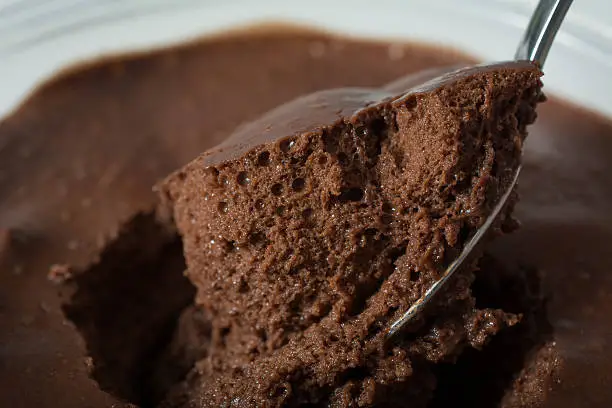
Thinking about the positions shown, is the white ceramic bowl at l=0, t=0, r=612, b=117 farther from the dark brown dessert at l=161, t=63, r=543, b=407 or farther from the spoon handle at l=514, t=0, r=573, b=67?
the dark brown dessert at l=161, t=63, r=543, b=407

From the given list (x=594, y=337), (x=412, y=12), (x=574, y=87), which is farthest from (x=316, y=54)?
(x=594, y=337)

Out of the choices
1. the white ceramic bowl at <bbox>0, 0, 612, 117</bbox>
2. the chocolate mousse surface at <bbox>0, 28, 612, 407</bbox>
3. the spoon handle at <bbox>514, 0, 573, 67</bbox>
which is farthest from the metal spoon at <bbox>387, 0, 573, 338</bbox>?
the white ceramic bowl at <bbox>0, 0, 612, 117</bbox>

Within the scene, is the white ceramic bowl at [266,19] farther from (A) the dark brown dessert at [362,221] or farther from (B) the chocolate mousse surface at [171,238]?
(A) the dark brown dessert at [362,221]

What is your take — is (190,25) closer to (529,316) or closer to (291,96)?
(291,96)

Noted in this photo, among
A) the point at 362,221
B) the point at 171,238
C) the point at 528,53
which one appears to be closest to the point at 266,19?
the point at 171,238

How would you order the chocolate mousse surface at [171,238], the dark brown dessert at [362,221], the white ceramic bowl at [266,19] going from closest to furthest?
the dark brown dessert at [362,221]
the chocolate mousse surface at [171,238]
the white ceramic bowl at [266,19]

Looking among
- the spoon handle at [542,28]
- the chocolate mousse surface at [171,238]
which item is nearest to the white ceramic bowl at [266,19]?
the chocolate mousse surface at [171,238]

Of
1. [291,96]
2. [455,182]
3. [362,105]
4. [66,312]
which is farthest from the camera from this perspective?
[291,96]
